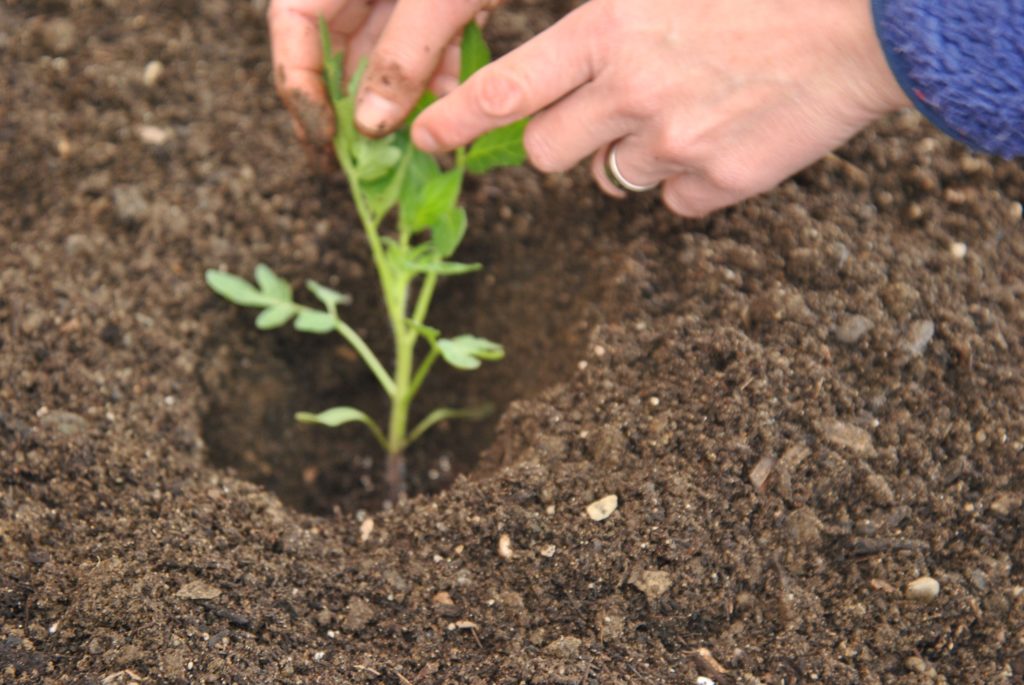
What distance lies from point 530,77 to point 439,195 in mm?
277

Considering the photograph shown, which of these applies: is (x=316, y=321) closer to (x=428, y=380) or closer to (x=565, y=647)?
(x=428, y=380)

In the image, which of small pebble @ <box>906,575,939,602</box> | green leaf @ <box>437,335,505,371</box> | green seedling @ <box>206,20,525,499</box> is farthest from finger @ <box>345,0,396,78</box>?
small pebble @ <box>906,575,939,602</box>

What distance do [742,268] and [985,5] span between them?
0.63 meters

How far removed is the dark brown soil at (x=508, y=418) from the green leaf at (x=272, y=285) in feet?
0.33

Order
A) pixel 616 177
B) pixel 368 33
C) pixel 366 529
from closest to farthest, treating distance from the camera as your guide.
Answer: pixel 366 529 → pixel 616 177 → pixel 368 33

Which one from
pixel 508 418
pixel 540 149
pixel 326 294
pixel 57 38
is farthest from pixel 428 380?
pixel 57 38

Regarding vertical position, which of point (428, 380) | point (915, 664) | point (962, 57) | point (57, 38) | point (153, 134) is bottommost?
point (428, 380)

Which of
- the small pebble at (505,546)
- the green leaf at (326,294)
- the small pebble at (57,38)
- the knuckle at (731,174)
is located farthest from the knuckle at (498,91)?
the small pebble at (57,38)

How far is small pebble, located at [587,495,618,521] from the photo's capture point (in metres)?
1.61

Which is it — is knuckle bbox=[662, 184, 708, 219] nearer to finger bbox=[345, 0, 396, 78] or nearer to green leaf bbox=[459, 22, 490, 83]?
green leaf bbox=[459, 22, 490, 83]

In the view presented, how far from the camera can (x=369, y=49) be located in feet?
6.68

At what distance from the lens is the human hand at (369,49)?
1.69m

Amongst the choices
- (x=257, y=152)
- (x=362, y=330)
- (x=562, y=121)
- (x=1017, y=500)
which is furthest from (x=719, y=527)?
(x=257, y=152)

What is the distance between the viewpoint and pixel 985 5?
1.39 metres
